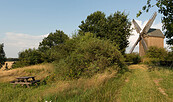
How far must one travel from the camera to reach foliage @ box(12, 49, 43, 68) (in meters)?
19.9

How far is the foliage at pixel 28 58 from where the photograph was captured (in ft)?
65.2

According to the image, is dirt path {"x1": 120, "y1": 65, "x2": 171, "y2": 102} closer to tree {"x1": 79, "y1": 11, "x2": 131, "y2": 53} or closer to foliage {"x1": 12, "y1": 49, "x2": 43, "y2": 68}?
tree {"x1": 79, "y1": 11, "x2": 131, "y2": 53}

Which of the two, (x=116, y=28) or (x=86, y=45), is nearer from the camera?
(x=86, y=45)

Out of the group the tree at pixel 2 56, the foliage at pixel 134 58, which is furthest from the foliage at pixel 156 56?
the tree at pixel 2 56

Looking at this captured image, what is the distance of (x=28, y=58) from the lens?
66.0ft

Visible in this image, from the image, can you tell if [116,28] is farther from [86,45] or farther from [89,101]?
[89,101]

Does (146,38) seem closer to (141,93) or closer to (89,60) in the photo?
(89,60)

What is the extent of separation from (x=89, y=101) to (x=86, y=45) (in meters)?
6.49

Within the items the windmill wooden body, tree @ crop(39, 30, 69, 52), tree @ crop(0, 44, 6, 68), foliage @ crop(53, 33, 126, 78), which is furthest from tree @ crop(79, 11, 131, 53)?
tree @ crop(39, 30, 69, 52)

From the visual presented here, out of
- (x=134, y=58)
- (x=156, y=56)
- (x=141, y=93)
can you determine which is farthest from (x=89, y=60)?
(x=134, y=58)

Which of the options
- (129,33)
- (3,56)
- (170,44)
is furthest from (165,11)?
(3,56)

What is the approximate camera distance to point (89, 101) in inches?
182

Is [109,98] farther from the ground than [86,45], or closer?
closer

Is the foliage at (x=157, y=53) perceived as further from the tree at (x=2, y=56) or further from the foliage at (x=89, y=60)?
the tree at (x=2, y=56)
